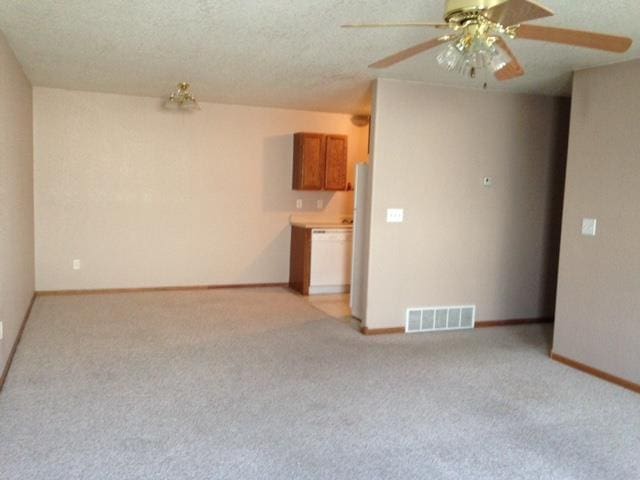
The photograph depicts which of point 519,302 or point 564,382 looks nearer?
point 564,382

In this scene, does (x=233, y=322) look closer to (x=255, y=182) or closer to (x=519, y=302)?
(x=255, y=182)

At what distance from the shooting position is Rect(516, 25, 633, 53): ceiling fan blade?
2.28m

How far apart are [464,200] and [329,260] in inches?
83.9

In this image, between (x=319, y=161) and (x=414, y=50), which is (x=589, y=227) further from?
(x=319, y=161)

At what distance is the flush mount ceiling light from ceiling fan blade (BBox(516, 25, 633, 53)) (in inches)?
152

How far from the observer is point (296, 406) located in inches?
138

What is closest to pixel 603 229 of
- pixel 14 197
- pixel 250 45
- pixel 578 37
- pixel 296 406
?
pixel 578 37

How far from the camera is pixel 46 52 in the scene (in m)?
4.38

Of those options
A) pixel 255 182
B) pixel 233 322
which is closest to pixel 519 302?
pixel 233 322

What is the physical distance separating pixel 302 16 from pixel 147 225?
162 inches

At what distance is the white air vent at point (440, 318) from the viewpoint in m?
5.42

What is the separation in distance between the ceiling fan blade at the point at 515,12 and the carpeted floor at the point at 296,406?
208cm

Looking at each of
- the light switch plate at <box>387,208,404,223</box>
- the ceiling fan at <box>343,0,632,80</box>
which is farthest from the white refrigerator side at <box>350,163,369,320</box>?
the ceiling fan at <box>343,0,632,80</box>

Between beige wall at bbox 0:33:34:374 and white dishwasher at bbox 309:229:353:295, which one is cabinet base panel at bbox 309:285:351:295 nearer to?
white dishwasher at bbox 309:229:353:295
